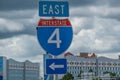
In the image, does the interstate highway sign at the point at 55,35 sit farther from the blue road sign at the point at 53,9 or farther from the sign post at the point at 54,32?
the blue road sign at the point at 53,9

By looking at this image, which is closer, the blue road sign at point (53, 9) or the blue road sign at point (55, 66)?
the blue road sign at point (53, 9)

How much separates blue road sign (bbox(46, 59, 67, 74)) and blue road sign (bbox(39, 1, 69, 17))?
1088 millimetres

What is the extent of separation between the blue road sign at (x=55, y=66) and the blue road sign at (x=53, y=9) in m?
1.09

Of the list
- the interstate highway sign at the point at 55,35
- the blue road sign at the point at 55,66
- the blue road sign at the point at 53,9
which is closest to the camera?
the blue road sign at the point at 53,9

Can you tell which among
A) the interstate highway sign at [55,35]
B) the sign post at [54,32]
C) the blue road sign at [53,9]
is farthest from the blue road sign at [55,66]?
the blue road sign at [53,9]

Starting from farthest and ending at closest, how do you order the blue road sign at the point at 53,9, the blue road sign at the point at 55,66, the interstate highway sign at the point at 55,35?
the blue road sign at the point at 55,66 < the interstate highway sign at the point at 55,35 < the blue road sign at the point at 53,9

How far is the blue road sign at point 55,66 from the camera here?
1277cm

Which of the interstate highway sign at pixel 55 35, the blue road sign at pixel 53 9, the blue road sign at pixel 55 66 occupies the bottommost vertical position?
the blue road sign at pixel 55 66

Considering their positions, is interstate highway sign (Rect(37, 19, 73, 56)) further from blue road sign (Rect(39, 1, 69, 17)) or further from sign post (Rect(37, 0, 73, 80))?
blue road sign (Rect(39, 1, 69, 17))

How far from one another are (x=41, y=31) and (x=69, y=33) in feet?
2.11

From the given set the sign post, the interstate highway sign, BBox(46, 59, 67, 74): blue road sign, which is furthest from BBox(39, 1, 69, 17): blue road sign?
BBox(46, 59, 67, 74): blue road sign

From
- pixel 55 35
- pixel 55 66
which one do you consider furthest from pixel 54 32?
pixel 55 66

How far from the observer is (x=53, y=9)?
1241 centimetres

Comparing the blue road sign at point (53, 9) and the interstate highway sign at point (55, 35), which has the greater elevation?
the blue road sign at point (53, 9)
